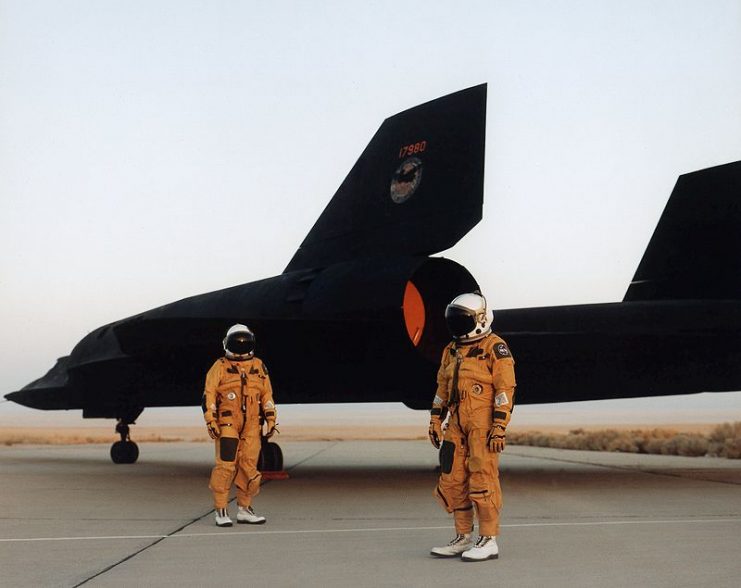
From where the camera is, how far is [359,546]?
5672mm

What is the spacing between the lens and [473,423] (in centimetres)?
543

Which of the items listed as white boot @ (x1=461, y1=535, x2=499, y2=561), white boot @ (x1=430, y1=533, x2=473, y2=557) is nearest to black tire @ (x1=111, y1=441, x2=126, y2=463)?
white boot @ (x1=430, y1=533, x2=473, y2=557)

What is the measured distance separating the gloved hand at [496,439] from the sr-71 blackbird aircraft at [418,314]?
128 inches

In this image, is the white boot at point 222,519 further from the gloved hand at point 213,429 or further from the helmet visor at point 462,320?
the helmet visor at point 462,320

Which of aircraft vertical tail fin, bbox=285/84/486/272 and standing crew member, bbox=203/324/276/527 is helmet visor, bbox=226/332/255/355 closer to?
standing crew member, bbox=203/324/276/527

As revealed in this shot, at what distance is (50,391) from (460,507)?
11.2m

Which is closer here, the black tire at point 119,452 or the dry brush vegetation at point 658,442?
the black tire at point 119,452

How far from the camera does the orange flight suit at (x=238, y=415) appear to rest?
709 cm

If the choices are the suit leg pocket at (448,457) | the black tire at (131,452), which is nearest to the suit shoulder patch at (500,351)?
the suit leg pocket at (448,457)

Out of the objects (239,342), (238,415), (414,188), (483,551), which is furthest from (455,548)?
(414,188)

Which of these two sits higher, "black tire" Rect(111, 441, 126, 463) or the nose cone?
the nose cone

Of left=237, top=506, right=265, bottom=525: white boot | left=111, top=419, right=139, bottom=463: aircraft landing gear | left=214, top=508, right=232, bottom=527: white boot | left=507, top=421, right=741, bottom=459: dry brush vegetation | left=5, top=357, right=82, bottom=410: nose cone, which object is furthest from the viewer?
left=507, top=421, right=741, bottom=459: dry brush vegetation

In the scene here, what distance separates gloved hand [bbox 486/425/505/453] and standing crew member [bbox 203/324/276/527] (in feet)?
7.94

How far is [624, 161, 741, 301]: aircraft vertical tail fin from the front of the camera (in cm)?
1059
